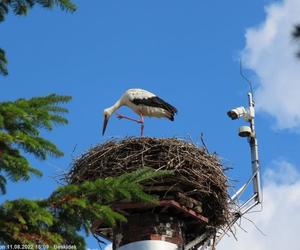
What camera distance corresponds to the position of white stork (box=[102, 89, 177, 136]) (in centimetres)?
1577

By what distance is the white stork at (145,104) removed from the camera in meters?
15.8

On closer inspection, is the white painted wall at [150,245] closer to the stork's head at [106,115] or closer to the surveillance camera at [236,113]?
the surveillance camera at [236,113]

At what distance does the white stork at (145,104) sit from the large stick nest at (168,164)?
2.33 meters

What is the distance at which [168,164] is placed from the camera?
1280 cm

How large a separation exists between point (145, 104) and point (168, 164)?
11.2ft

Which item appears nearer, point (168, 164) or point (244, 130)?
point (168, 164)

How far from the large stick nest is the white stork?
7.63 feet

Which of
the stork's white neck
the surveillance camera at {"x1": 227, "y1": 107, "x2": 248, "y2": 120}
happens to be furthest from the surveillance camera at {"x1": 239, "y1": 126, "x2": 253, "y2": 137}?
the stork's white neck

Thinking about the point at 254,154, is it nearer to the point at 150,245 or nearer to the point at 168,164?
the point at 168,164

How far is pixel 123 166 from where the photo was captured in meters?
12.9

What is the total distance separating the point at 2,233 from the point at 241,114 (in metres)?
10.7

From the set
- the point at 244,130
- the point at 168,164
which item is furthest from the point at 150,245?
the point at 244,130

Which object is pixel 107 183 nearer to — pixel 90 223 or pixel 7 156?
pixel 90 223

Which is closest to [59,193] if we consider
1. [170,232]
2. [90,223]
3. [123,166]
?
[90,223]
